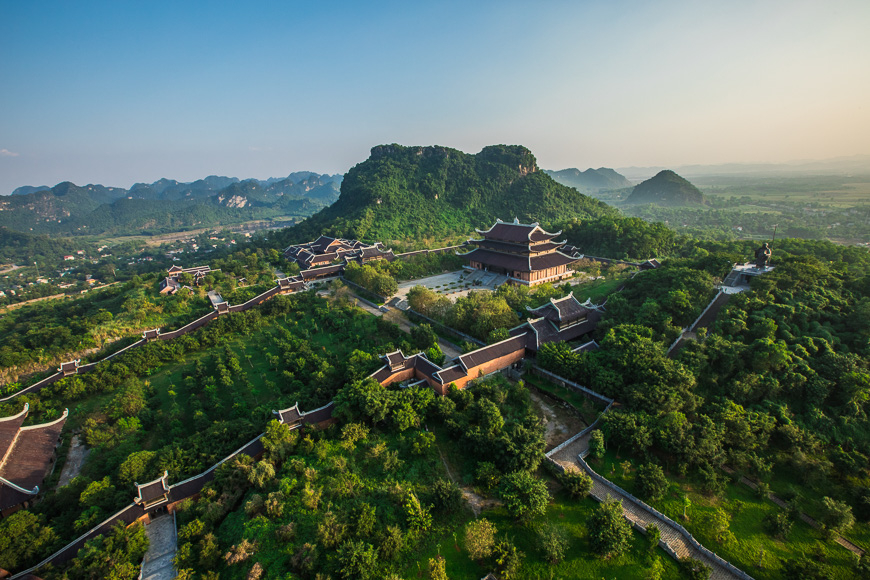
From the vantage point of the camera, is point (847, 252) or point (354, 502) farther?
point (847, 252)

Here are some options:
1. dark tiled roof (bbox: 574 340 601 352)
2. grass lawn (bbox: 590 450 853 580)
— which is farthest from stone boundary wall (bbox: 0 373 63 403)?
dark tiled roof (bbox: 574 340 601 352)

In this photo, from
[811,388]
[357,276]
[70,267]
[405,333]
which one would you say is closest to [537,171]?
[357,276]

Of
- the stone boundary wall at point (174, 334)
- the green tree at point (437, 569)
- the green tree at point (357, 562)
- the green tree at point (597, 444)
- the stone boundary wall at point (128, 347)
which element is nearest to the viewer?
the green tree at point (437, 569)

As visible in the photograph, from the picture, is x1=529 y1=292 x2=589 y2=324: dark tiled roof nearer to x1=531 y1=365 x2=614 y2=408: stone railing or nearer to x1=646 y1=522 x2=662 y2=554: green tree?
x1=531 y1=365 x2=614 y2=408: stone railing

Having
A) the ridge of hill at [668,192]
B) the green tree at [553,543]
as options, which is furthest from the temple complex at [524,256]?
the ridge of hill at [668,192]

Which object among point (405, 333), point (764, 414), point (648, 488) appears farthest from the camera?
point (405, 333)

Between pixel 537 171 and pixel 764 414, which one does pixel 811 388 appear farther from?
pixel 537 171

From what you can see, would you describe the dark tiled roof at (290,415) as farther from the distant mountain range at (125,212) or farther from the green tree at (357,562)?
the distant mountain range at (125,212)
